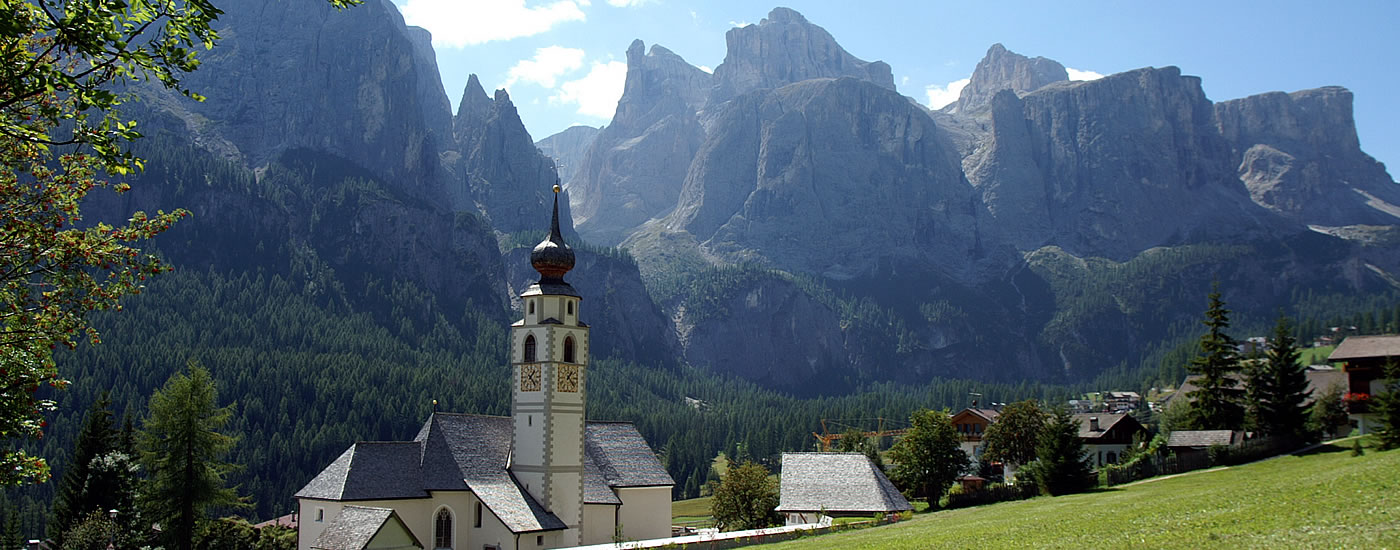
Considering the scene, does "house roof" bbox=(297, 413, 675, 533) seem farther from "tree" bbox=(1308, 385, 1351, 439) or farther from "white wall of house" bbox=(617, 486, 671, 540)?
"tree" bbox=(1308, 385, 1351, 439)

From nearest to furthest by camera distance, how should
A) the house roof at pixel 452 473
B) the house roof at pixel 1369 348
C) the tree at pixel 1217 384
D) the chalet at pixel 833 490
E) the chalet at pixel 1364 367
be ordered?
the house roof at pixel 452 473 < the chalet at pixel 1364 367 < the chalet at pixel 833 490 < the house roof at pixel 1369 348 < the tree at pixel 1217 384

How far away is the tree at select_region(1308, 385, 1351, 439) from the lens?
246 feet

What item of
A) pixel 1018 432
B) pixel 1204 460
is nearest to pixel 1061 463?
pixel 1204 460

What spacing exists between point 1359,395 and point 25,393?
252ft

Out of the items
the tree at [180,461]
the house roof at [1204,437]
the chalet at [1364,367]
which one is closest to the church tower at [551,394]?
the tree at [180,461]

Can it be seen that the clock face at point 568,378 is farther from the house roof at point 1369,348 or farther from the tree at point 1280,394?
the house roof at point 1369,348

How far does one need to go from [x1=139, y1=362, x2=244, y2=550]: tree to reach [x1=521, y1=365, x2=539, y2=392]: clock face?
18.6m

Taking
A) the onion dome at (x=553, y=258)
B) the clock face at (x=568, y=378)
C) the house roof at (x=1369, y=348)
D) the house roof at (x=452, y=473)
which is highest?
the onion dome at (x=553, y=258)

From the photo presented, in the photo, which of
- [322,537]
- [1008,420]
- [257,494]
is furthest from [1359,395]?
[257,494]

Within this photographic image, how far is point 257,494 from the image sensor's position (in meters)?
144

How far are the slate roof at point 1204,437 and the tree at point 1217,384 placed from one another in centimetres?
208

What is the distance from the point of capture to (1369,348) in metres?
74.4

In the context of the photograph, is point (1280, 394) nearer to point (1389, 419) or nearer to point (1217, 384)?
point (1217, 384)

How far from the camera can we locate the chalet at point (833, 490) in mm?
70812
